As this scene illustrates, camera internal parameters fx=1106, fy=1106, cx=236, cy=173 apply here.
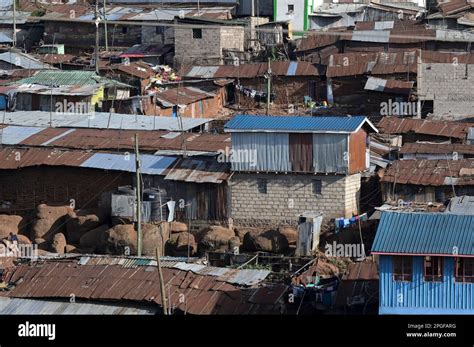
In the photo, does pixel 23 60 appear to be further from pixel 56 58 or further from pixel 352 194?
pixel 352 194

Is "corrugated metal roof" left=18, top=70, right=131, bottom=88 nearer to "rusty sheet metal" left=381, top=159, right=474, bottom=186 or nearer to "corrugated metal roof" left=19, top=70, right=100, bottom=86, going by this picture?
"corrugated metal roof" left=19, top=70, right=100, bottom=86

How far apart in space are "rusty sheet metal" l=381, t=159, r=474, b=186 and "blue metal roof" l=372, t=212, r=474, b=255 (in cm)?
502

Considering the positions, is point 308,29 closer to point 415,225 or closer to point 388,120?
point 388,120

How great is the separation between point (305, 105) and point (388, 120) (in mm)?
5861

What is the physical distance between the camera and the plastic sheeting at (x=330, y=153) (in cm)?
1988

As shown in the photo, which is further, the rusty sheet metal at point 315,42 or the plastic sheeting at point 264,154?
the rusty sheet metal at point 315,42

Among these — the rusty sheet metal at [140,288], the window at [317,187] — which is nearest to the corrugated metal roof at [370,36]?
the window at [317,187]

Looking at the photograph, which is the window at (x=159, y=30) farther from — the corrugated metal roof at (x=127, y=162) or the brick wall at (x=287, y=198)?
the brick wall at (x=287, y=198)

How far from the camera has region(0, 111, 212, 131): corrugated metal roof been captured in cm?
2494

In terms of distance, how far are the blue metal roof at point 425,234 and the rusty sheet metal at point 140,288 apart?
1.85 meters

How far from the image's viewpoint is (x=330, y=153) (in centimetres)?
2000

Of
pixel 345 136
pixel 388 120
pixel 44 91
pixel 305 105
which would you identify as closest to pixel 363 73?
pixel 305 105

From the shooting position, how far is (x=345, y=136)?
19.9 metres

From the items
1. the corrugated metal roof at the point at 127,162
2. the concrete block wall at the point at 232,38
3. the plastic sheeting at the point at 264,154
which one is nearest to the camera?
the plastic sheeting at the point at 264,154
